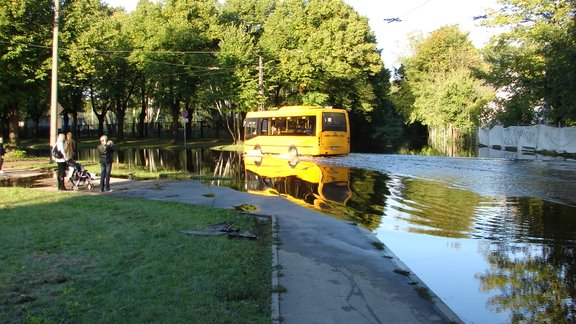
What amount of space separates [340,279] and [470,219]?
237 inches

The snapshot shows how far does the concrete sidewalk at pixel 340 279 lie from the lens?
5.64 meters

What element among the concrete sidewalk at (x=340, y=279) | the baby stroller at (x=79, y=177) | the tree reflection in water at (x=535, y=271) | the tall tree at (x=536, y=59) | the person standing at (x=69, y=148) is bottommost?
the tree reflection in water at (x=535, y=271)

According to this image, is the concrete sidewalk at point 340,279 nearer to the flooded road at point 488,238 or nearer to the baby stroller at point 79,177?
the flooded road at point 488,238

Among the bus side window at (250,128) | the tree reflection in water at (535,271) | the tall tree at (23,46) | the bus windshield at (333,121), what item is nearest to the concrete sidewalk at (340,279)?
the tree reflection in water at (535,271)

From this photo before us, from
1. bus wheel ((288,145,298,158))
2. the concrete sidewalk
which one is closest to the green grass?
the concrete sidewalk

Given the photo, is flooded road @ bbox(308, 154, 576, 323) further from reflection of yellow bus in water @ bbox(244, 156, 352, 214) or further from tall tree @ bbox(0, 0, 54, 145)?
tall tree @ bbox(0, 0, 54, 145)

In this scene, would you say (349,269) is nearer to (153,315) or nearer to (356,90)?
(153,315)

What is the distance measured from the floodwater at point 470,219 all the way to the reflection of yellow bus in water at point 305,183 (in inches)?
1.4

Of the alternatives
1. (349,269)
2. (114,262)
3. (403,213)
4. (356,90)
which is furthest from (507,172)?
(356,90)

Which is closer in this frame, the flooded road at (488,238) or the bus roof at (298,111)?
the flooded road at (488,238)

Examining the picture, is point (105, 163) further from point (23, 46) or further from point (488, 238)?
point (23, 46)

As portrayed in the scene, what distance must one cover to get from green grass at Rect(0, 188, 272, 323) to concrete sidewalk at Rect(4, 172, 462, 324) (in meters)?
0.34

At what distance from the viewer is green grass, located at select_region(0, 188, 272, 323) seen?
5340 millimetres

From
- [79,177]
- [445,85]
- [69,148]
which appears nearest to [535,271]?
[79,177]
